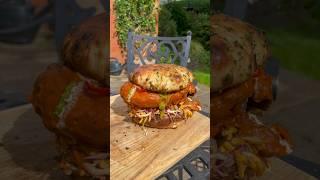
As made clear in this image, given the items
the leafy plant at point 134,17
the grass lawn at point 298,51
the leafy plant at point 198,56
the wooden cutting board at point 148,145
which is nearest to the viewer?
the grass lawn at point 298,51

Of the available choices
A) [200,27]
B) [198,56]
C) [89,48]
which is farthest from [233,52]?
[200,27]

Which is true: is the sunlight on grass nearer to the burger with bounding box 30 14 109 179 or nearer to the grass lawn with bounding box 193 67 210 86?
the grass lawn with bounding box 193 67 210 86

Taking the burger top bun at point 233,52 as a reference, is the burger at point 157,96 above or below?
below

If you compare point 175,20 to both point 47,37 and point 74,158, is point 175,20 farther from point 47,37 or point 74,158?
point 47,37

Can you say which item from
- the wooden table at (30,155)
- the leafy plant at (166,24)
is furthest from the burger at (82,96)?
the leafy plant at (166,24)

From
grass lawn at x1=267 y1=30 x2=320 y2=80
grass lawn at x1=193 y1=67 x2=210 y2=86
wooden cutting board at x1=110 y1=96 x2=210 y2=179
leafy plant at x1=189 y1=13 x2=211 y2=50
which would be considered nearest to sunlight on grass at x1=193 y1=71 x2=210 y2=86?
grass lawn at x1=193 y1=67 x2=210 y2=86

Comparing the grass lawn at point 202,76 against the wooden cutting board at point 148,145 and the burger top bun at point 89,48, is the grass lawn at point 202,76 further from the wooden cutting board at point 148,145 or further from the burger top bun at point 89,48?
the burger top bun at point 89,48
